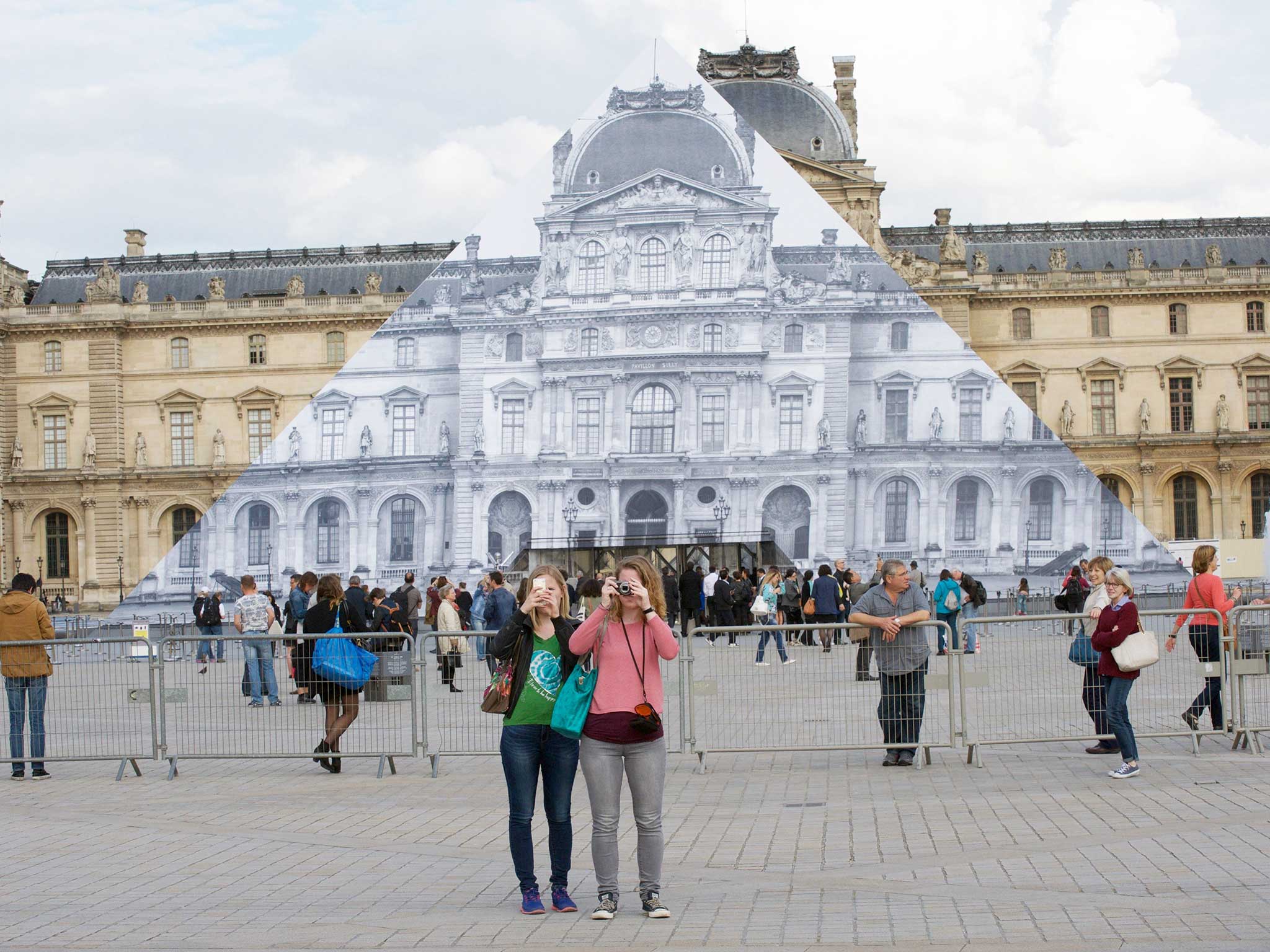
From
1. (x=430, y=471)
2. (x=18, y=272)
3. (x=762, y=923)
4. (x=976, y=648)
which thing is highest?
(x=18, y=272)

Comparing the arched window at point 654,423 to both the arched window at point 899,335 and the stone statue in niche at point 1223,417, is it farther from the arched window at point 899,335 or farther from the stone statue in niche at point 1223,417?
the stone statue in niche at point 1223,417

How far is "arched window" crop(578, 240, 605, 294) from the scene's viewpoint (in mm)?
24984

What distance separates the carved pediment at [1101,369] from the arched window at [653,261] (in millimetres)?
28869

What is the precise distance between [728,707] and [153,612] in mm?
16004

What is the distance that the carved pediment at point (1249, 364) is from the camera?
50.9 m

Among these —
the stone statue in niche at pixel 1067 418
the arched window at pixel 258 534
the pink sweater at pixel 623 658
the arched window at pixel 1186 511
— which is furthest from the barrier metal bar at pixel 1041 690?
the arched window at pixel 1186 511

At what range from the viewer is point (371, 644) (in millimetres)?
11164

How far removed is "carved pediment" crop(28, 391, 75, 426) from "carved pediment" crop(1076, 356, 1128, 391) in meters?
30.7

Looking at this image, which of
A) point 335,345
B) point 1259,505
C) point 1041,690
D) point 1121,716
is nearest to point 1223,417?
point 1259,505

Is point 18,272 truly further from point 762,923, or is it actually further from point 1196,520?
point 762,923

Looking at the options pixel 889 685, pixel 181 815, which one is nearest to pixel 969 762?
pixel 889 685

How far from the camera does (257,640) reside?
11.1 m

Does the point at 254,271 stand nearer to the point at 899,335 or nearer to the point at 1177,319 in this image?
the point at 1177,319

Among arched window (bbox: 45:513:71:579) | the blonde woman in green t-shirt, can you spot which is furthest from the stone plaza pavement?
arched window (bbox: 45:513:71:579)
